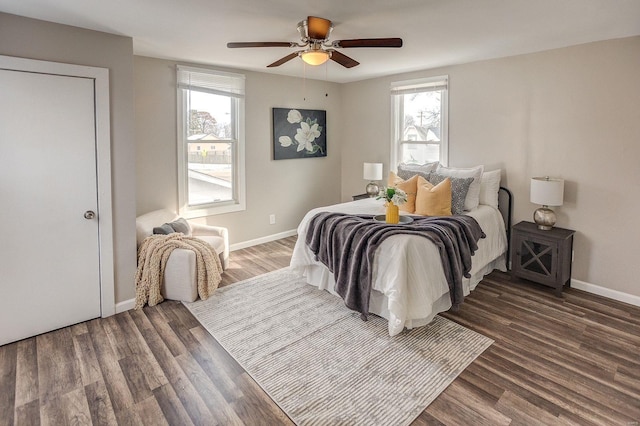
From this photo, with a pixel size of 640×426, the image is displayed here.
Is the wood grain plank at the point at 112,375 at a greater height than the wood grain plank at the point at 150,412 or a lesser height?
greater

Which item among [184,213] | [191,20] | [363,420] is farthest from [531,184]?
[184,213]

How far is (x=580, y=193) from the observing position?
364 cm

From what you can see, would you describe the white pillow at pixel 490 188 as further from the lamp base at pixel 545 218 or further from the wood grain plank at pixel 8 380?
the wood grain plank at pixel 8 380

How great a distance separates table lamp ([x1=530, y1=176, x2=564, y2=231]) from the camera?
353 cm

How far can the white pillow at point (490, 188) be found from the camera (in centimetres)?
410

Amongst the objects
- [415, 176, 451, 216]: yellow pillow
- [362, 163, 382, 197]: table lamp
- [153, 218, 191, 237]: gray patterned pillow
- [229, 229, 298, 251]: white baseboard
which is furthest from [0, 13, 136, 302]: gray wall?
[362, 163, 382, 197]: table lamp

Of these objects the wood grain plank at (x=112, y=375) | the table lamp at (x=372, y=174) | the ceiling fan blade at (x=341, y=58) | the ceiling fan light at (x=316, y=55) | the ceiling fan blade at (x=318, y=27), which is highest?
the ceiling fan blade at (x=318, y=27)

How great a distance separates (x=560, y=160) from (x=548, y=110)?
0.54 metres

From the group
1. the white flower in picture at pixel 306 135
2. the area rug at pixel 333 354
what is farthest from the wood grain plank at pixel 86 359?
the white flower in picture at pixel 306 135

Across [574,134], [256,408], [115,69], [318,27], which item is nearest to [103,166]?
[115,69]

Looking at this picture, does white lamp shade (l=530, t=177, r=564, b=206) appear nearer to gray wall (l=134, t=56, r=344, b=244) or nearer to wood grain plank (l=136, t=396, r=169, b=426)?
gray wall (l=134, t=56, r=344, b=244)

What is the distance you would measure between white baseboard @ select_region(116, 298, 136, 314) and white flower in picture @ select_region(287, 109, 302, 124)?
10.7 feet

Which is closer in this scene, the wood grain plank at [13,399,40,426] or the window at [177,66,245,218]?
the wood grain plank at [13,399,40,426]

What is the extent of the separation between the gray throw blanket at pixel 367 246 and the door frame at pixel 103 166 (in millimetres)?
1838
